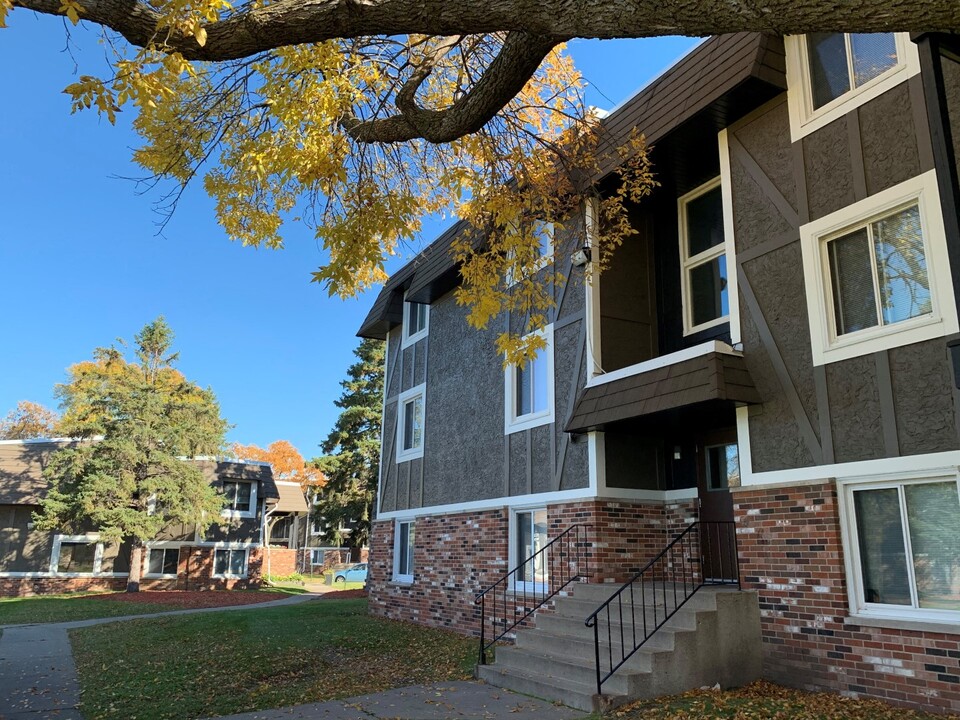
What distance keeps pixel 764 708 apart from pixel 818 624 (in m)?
1.34

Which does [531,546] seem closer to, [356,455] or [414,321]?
[414,321]

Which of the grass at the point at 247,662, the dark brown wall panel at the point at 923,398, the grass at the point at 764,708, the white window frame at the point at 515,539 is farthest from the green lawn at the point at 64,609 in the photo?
the dark brown wall panel at the point at 923,398

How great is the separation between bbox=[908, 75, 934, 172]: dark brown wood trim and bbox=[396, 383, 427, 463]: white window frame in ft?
36.4

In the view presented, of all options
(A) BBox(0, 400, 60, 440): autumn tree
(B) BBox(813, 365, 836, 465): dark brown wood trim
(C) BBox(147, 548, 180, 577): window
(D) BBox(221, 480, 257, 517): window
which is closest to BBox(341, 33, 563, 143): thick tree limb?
(B) BBox(813, 365, 836, 465): dark brown wood trim

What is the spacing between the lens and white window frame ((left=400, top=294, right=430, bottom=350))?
17031mm

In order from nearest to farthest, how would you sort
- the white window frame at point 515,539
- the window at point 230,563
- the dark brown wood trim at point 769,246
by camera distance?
the dark brown wood trim at point 769,246 → the white window frame at point 515,539 → the window at point 230,563

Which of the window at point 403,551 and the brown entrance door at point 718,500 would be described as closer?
the brown entrance door at point 718,500

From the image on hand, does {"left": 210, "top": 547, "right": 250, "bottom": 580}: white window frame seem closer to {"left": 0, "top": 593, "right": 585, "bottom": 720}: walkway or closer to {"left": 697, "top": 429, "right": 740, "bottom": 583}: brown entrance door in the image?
{"left": 0, "top": 593, "right": 585, "bottom": 720}: walkway

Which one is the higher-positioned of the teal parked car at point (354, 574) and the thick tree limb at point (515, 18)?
the thick tree limb at point (515, 18)

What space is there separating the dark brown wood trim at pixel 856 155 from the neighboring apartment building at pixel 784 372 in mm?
19

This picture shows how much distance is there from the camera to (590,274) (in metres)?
10.4

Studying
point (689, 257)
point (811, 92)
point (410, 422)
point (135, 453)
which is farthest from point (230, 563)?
point (811, 92)

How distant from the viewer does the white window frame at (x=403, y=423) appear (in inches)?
639

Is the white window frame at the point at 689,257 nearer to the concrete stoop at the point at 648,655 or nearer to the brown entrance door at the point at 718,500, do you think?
the brown entrance door at the point at 718,500
